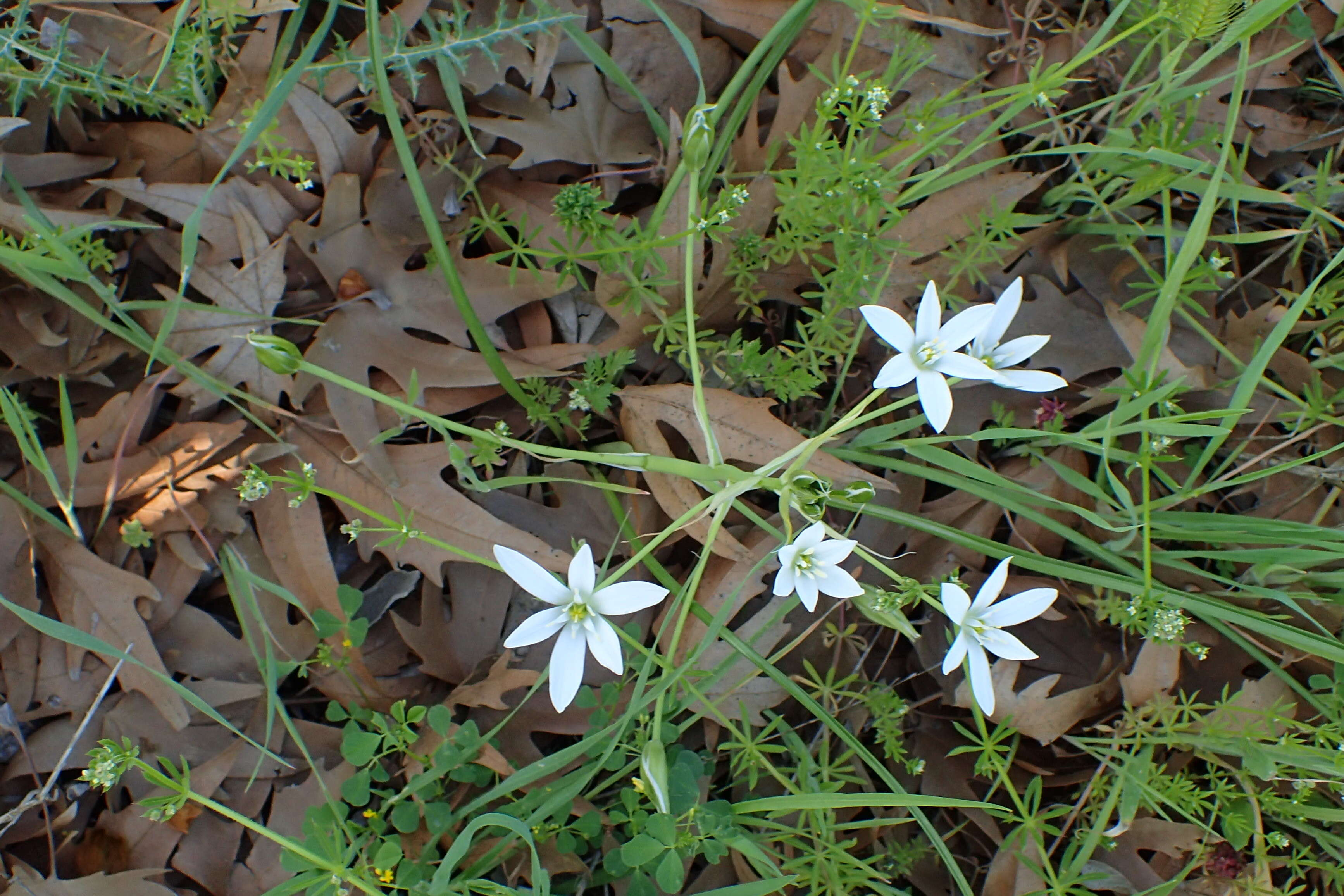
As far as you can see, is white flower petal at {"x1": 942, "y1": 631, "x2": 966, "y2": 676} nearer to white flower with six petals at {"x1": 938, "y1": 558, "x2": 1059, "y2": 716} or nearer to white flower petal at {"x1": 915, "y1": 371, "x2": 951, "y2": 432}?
white flower with six petals at {"x1": 938, "y1": 558, "x2": 1059, "y2": 716}

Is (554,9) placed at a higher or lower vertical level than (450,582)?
higher

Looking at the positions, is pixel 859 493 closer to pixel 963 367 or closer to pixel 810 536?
pixel 810 536

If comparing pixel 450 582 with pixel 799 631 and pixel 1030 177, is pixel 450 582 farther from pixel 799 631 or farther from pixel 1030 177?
pixel 1030 177

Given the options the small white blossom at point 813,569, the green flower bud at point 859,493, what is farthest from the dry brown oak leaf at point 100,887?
the green flower bud at point 859,493

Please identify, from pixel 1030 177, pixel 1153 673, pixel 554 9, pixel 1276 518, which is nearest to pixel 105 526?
pixel 554 9

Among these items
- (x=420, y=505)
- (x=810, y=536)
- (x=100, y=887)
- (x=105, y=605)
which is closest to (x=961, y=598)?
(x=810, y=536)

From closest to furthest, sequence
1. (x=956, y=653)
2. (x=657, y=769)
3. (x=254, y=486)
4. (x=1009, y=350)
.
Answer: (x=657, y=769) → (x=956, y=653) → (x=1009, y=350) → (x=254, y=486)

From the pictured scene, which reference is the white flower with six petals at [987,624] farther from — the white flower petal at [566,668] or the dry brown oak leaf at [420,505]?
the dry brown oak leaf at [420,505]
